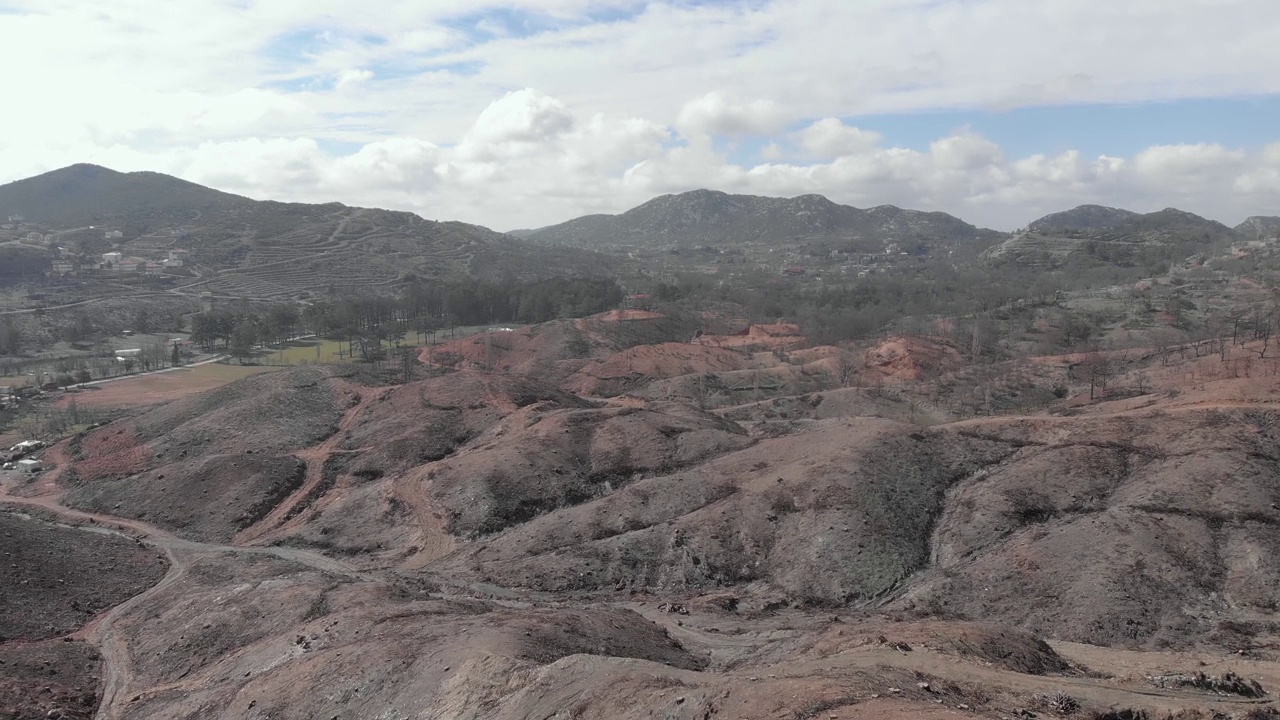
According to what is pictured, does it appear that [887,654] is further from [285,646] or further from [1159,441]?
[1159,441]

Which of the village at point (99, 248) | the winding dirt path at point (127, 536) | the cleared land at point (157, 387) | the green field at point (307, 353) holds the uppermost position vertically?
the village at point (99, 248)

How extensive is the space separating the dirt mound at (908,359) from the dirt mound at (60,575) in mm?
63053

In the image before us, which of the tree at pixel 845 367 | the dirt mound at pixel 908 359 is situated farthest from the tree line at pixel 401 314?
the dirt mound at pixel 908 359

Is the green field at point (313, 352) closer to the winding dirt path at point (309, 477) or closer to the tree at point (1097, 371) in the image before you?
the winding dirt path at point (309, 477)

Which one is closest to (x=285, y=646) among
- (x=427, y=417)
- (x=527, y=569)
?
(x=527, y=569)

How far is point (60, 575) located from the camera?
32.9 meters

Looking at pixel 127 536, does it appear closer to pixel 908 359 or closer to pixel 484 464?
pixel 484 464

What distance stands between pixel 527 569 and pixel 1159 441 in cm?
3022

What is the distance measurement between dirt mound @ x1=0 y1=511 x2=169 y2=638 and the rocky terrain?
0.54 feet

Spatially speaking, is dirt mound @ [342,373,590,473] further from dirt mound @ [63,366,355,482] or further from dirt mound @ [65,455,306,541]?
dirt mound @ [65,455,306,541]

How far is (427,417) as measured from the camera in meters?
51.7

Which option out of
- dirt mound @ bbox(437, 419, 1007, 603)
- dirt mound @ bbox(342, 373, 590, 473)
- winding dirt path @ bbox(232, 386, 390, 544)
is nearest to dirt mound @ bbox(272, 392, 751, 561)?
dirt mound @ bbox(342, 373, 590, 473)

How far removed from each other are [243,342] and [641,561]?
261 feet

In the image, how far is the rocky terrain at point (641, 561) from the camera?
1959 cm
